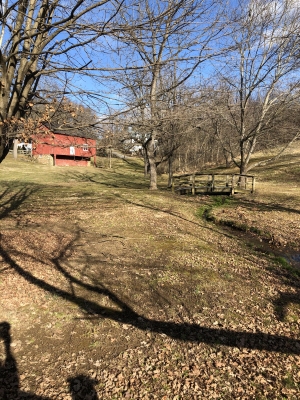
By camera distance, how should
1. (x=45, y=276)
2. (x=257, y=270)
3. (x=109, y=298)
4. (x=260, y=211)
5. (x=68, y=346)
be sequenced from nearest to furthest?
(x=68, y=346)
(x=109, y=298)
(x=45, y=276)
(x=257, y=270)
(x=260, y=211)

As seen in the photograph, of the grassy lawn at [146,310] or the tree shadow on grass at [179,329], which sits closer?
the grassy lawn at [146,310]

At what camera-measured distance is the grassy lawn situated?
12.3 ft

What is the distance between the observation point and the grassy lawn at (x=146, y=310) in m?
3.73

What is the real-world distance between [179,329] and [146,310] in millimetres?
754

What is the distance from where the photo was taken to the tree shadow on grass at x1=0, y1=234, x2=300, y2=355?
15.0ft

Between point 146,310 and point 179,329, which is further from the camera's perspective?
point 146,310

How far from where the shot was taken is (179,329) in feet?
15.9

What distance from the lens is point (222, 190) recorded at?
20172 mm

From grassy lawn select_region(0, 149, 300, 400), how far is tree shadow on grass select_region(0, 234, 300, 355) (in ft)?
0.06

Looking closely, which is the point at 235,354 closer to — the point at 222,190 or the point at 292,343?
the point at 292,343

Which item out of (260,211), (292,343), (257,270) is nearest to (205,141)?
(260,211)

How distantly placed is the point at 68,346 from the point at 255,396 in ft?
8.39

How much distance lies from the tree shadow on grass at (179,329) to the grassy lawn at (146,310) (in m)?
0.02

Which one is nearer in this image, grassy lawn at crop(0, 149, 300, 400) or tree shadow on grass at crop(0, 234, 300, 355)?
A: grassy lawn at crop(0, 149, 300, 400)
